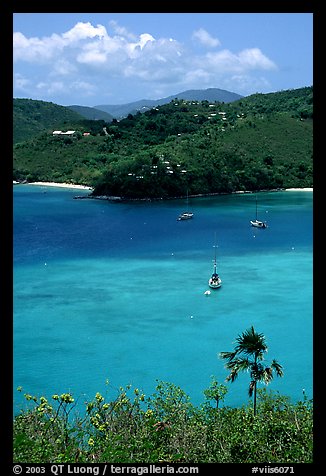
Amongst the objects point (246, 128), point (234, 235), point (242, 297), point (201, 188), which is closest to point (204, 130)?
point (246, 128)

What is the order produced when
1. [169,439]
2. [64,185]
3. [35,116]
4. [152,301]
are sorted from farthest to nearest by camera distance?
[35,116], [64,185], [152,301], [169,439]

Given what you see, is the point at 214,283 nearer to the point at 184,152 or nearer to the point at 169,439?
the point at 169,439

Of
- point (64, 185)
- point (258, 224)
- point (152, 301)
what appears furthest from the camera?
point (64, 185)

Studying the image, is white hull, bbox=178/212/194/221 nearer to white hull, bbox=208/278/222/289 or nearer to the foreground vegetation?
white hull, bbox=208/278/222/289

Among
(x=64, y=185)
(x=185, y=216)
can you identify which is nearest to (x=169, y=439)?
(x=185, y=216)

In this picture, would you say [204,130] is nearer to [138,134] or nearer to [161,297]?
[138,134]

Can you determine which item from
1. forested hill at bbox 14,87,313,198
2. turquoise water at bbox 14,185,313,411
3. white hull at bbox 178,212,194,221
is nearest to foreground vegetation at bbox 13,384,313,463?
turquoise water at bbox 14,185,313,411

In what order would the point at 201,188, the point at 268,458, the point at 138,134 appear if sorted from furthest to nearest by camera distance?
1. the point at 138,134
2. the point at 201,188
3. the point at 268,458
